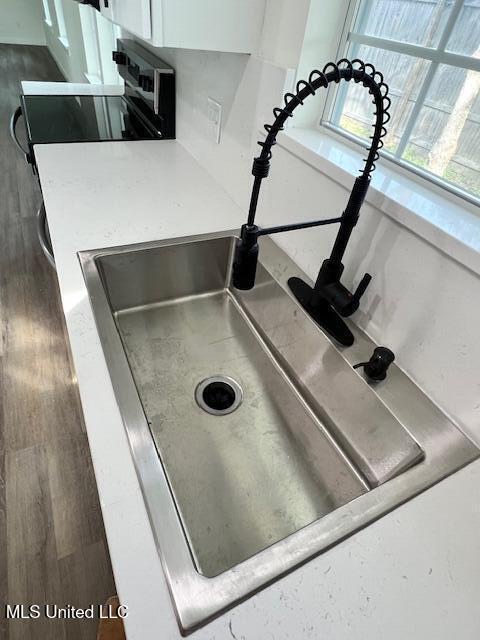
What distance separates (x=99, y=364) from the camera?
0.73 m

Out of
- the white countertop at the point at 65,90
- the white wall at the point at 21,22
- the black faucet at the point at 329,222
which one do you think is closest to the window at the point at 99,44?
the white countertop at the point at 65,90

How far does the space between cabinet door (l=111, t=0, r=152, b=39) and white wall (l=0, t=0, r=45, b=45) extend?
975cm

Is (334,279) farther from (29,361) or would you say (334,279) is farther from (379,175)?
(29,361)

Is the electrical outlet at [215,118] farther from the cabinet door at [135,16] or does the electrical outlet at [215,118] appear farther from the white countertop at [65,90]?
the white countertop at [65,90]

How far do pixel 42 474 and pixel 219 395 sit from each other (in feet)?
3.11

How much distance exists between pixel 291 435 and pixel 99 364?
45cm

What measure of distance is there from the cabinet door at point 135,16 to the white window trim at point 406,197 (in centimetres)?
43

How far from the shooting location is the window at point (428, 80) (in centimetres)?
75

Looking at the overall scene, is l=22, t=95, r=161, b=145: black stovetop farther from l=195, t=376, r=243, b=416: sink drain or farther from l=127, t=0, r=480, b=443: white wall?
l=195, t=376, r=243, b=416: sink drain

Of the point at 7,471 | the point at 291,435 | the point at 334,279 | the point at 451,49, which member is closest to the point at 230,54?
the point at 451,49

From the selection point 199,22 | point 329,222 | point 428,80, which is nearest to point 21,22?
point 199,22

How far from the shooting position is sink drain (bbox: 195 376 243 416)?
2.96 ft

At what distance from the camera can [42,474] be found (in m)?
1.42

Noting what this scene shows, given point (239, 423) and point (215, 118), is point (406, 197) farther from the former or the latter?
point (215, 118)
